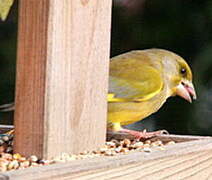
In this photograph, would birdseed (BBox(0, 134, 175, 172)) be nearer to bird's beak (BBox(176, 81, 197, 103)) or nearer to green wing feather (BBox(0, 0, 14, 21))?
green wing feather (BBox(0, 0, 14, 21))

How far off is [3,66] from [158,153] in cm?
303

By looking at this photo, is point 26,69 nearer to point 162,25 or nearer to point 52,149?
point 52,149

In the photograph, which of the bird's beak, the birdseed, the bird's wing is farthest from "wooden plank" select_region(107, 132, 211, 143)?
the bird's beak

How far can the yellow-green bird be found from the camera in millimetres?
3078

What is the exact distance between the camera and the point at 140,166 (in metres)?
1.96

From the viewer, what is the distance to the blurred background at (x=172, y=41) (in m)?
4.63

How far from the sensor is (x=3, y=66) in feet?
16.2

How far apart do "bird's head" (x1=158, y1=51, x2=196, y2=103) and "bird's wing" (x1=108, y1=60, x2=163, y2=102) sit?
0.60 ft

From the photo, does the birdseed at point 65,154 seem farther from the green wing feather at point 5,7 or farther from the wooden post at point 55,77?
the green wing feather at point 5,7

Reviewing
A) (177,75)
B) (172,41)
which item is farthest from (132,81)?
(172,41)

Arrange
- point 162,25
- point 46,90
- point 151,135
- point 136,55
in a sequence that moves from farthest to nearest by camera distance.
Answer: point 162,25 < point 136,55 < point 151,135 < point 46,90

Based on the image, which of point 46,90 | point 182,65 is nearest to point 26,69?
point 46,90

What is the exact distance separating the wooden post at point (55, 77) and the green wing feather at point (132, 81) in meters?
0.82

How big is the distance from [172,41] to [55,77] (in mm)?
2755
